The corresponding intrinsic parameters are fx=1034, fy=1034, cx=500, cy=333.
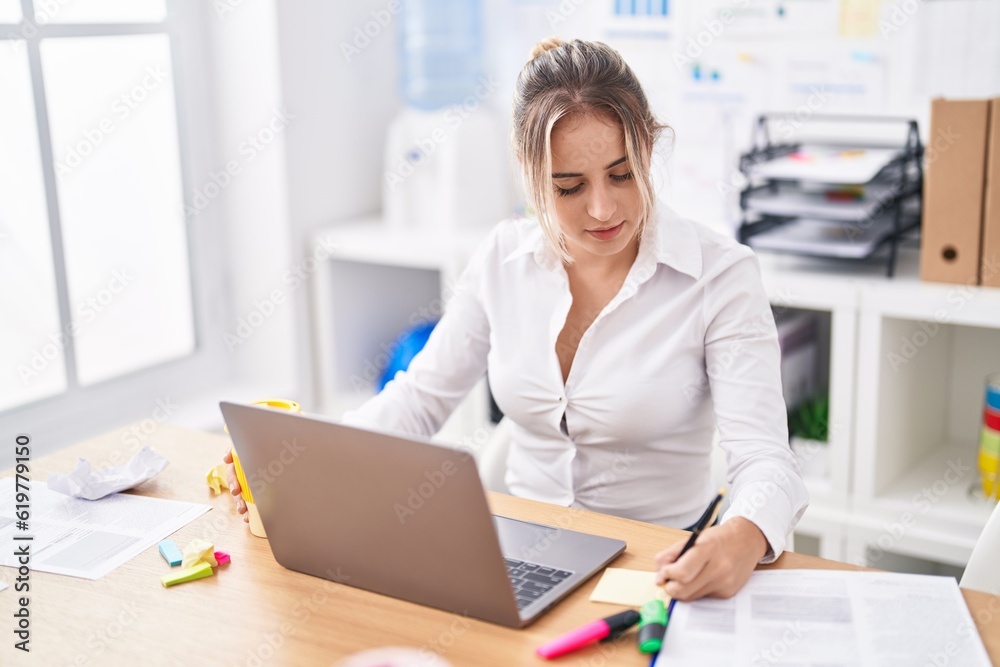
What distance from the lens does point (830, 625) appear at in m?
1.04

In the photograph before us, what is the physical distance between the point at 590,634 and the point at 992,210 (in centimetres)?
134

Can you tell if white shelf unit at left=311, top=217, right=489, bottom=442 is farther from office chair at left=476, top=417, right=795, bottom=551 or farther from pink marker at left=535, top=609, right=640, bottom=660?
pink marker at left=535, top=609, right=640, bottom=660

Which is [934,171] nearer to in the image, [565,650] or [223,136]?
[565,650]

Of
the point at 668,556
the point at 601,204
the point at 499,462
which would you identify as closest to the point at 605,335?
the point at 601,204

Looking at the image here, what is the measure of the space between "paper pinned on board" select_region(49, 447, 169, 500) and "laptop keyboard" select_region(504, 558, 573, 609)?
22.9 inches

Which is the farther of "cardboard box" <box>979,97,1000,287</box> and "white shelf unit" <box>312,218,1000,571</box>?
"white shelf unit" <box>312,218,1000,571</box>

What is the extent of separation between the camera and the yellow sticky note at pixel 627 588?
3.66 feet

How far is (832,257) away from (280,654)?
1535 millimetres

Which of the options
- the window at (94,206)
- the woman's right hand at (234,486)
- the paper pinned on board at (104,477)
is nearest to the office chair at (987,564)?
the woman's right hand at (234,486)

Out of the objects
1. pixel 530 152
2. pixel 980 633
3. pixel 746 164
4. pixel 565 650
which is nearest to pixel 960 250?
pixel 746 164

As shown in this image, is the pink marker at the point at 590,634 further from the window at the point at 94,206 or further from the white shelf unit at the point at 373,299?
the window at the point at 94,206

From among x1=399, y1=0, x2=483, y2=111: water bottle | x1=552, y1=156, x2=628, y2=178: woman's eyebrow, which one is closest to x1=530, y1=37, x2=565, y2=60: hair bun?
x1=552, y1=156, x2=628, y2=178: woman's eyebrow

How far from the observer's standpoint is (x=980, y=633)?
3.37 feet

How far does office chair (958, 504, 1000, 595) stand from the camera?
4.11 ft
